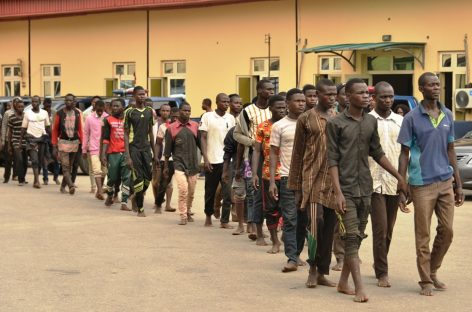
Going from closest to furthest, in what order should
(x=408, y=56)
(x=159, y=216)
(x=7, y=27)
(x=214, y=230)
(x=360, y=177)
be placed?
(x=360, y=177), (x=214, y=230), (x=159, y=216), (x=408, y=56), (x=7, y=27)

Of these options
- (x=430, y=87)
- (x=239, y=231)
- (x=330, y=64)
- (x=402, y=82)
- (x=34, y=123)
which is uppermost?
(x=330, y=64)

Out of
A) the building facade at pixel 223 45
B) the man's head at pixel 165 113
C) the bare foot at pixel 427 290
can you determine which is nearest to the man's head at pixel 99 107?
the man's head at pixel 165 113

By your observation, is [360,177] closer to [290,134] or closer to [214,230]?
[290,134]

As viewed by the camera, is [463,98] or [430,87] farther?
[463,98]

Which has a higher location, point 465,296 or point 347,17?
point 347,17

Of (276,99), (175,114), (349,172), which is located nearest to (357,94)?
(349,172)

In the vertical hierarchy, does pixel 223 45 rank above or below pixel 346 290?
above

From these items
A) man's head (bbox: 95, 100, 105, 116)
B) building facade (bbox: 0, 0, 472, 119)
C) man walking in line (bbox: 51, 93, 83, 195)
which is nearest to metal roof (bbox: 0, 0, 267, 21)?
building facade (bbox: 0, 0, 472, 119)

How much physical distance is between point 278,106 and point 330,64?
20.3 meters

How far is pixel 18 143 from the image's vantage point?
2441cm

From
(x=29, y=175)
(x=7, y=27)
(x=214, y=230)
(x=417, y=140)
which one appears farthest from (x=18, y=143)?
(x=7, y=27)

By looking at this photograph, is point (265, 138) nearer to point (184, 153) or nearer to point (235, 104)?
point (235, 104)

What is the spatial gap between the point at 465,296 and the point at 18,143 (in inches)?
613

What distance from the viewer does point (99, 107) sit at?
849 inches
